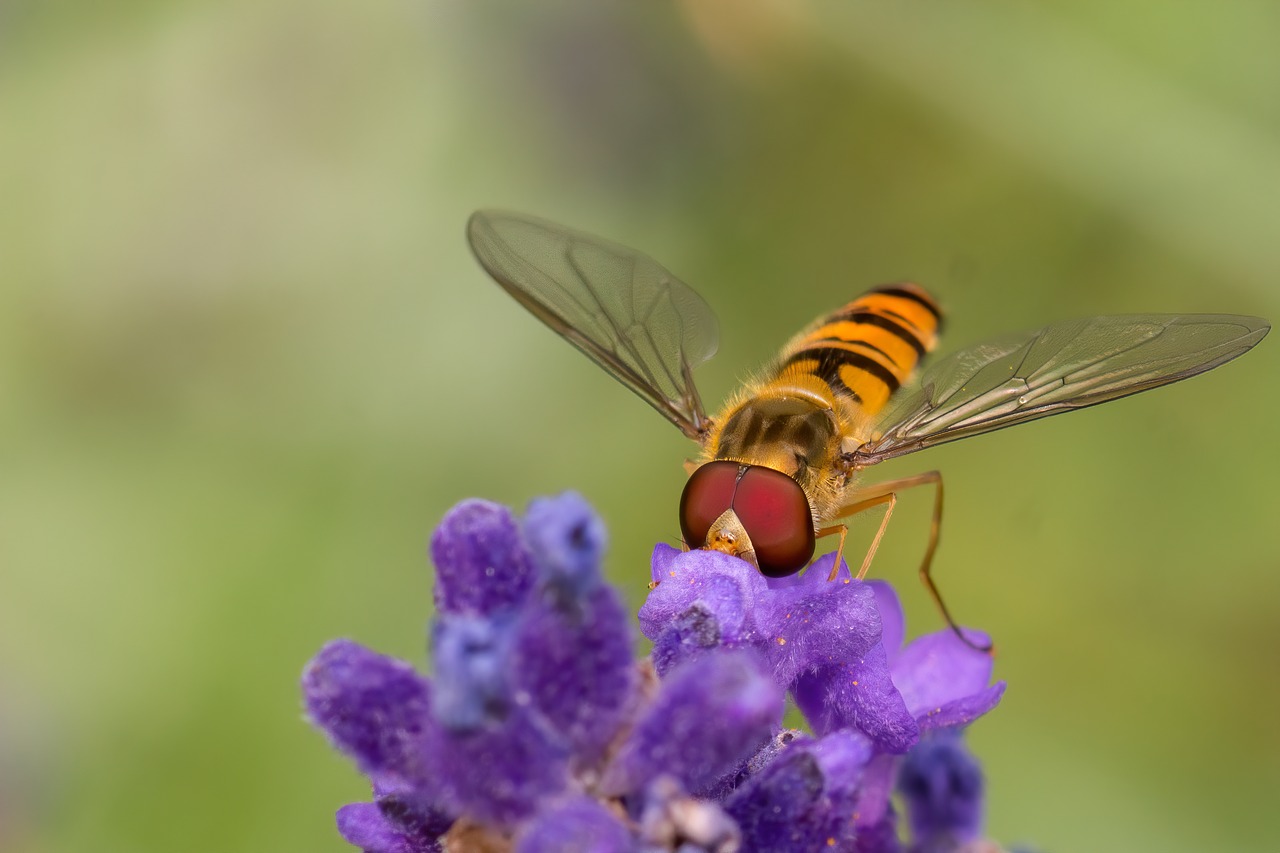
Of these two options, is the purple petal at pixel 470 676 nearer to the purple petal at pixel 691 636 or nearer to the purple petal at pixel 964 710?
the purple petal at pixel 691 636

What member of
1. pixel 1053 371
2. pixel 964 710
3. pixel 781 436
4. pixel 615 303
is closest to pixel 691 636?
pixel 964 710

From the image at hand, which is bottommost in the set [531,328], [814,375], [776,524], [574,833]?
[574,833]

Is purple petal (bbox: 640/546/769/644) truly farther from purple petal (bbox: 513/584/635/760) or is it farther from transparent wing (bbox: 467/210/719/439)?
transparent wing (bbox: 467/210/719/439)

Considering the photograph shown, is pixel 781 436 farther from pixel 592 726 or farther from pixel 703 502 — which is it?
pixel 592 726

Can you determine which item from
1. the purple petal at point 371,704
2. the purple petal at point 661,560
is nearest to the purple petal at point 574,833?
the purple petal at point 371,704

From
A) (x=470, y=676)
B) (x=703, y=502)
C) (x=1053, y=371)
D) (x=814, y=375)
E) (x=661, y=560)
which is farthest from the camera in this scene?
(x=814, y=375)

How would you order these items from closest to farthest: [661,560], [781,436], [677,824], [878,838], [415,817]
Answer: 1. [677,824]
2. [415,817]
3. [878,838]
4. [661,560]
5. [781,436]
